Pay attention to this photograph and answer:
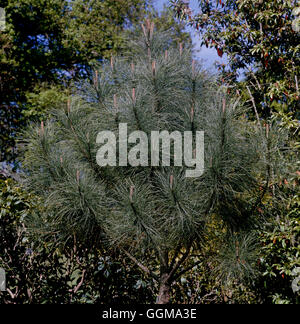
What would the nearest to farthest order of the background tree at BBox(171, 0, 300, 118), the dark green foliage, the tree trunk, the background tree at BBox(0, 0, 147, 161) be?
the tree trunk, the dark green foliage, the background tree at BBox(171, 0, 300, 118), the background tree at BBox(0, 0, 147, 161)

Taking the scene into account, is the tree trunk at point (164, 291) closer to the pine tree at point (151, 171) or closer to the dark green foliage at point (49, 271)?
the pine tree at point (151, 171)

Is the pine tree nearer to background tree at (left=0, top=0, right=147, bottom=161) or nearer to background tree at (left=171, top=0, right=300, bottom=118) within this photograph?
background tree at (left=171, top=0, right=300, bottom=118)

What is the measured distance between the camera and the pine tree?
2.65 metres

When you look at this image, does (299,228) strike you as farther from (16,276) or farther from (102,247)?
(16,276)

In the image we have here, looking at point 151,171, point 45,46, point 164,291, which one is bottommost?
point 164,291

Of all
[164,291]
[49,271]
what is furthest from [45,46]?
[164,291]

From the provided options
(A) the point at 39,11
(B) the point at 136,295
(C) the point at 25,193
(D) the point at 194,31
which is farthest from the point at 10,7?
(B) the point at 136,295

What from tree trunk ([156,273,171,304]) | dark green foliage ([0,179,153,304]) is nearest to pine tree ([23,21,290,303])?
tree trunk ([156,273,171,304])

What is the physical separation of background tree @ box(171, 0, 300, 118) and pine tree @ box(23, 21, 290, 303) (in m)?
1.69

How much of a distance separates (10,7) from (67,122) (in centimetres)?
742

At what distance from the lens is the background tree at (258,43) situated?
4523mm

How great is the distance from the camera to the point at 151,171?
288 cm

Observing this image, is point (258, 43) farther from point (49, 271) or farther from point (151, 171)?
point (49, 271)

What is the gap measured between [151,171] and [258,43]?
2.72 meters
